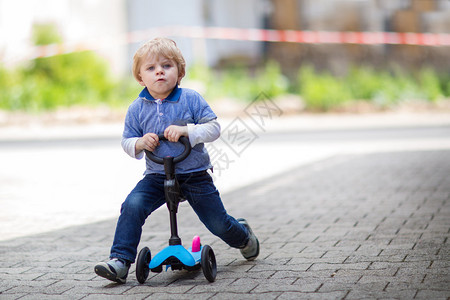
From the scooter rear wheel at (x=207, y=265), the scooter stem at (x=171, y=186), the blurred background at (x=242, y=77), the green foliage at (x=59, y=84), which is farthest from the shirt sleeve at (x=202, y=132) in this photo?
the green foliage at (x=59, y=84)

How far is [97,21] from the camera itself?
64.0 feet

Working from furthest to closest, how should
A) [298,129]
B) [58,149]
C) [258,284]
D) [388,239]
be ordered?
[298,129]
[58,149]
[388,239]
[258,284]

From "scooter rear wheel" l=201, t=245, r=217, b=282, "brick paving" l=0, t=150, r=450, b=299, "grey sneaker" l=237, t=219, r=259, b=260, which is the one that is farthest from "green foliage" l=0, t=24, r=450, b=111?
"scooter rear wheel" l=201, t=245, r=217, b=282

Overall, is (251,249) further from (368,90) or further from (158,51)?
(368,90)

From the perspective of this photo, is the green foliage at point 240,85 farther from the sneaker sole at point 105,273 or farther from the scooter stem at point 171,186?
the sneaker sole at point 105,273

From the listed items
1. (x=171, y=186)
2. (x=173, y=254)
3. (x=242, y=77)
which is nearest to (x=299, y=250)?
(x=173, y=254)

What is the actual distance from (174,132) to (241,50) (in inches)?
637

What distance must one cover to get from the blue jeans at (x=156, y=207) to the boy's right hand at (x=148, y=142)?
0.23 metres

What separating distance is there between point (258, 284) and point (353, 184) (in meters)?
3.83

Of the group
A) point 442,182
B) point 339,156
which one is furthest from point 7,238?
point 339,156

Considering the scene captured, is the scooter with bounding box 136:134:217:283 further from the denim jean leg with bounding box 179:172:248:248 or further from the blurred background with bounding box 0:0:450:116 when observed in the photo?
the blurred background with bounding box 0:0:450:116

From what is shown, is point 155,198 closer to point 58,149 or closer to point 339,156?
point 339,156

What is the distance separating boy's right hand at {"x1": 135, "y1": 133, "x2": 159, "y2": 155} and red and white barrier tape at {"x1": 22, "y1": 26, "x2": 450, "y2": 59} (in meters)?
14.3

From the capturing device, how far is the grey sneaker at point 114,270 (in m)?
4.26
